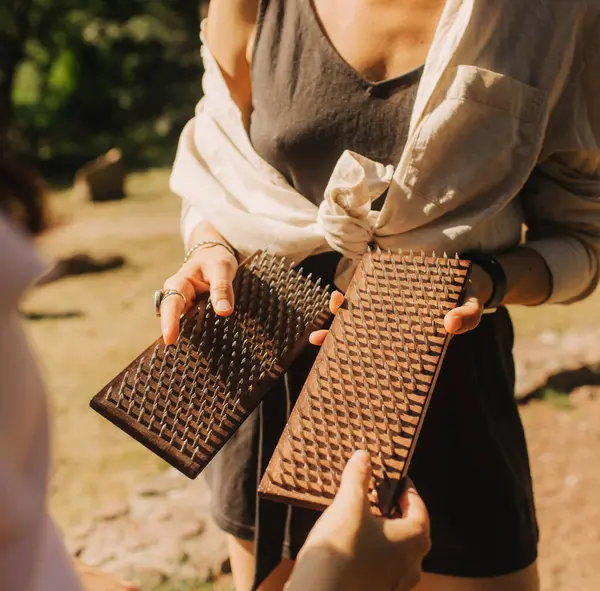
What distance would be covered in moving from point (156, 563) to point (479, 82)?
73.7 inches

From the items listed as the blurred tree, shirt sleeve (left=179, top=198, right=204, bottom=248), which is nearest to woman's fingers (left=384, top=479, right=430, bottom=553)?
shirt sleeve (left=179, top=198, right=204, bottom=248)

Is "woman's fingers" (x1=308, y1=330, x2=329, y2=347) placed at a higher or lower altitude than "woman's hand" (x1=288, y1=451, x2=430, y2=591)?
lower

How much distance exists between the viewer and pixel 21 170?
29.4 inches

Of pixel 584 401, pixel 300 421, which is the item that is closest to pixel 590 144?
pixel 300 421

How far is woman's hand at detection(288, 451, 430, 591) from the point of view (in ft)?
2.93

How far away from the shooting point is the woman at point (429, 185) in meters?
1.32

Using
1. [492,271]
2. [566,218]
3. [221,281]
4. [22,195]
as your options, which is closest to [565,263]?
[566,218]

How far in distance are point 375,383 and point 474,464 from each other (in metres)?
0.37

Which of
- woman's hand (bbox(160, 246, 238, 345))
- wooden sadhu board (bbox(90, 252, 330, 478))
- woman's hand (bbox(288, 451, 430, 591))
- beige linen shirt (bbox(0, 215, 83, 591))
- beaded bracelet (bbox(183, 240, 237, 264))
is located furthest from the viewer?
beaded bracelet (bbox(183, 240, 237, 264))

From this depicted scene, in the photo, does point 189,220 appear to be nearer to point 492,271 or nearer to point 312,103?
point 312,103

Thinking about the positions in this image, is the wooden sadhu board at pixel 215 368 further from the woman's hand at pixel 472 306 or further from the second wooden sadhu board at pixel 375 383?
the woman's hand at pixel 472 306

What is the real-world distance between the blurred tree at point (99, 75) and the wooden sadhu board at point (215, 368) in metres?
8.97

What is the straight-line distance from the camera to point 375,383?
117 centimetres

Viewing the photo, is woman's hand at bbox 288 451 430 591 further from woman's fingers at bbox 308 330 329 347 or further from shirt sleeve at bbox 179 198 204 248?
shirt sleeve at bbox 179 198 204 248
